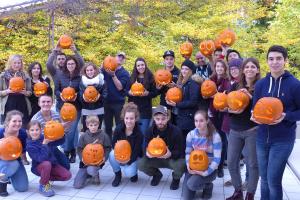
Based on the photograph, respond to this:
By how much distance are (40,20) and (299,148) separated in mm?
9915

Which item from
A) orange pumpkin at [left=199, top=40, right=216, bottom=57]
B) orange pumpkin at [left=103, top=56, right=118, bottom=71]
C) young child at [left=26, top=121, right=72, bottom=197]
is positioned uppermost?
orange pumpkin at [left=199, top=40, right=216, bottom=57]

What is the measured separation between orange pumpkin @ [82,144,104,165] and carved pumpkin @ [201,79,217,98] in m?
1.72

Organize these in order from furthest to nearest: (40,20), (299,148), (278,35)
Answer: (40,20) < (278,35) < (299,148)

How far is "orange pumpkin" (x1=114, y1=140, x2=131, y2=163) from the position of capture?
4914 mm

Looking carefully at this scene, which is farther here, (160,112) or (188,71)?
(188,71)

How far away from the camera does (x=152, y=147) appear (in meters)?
4.83

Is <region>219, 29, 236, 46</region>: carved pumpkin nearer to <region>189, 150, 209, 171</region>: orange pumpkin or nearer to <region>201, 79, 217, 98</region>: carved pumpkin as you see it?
<region>201, 79, 217, 98</region>: carved pumpkin

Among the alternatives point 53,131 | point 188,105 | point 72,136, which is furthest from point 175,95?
point 72,136

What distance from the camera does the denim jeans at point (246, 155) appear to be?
408 centimetres

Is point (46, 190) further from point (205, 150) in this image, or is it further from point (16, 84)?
point (205, 150)

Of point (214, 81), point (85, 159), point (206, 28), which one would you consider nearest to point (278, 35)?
point (206, 28)

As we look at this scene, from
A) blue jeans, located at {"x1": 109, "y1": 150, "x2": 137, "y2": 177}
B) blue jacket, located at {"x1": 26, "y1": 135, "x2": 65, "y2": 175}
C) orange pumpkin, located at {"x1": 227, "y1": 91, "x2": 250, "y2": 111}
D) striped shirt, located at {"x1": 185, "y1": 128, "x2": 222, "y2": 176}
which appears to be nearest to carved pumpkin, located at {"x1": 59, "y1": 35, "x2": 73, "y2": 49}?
blue jacket, located at {"x1": 26, "y1": 135, "x2": 65, "y2": 175}

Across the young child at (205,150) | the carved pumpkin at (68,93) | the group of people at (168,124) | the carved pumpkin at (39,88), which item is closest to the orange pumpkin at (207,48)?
the group of people at (168,124)

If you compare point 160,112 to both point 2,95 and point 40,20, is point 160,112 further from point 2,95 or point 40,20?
point 40,20
